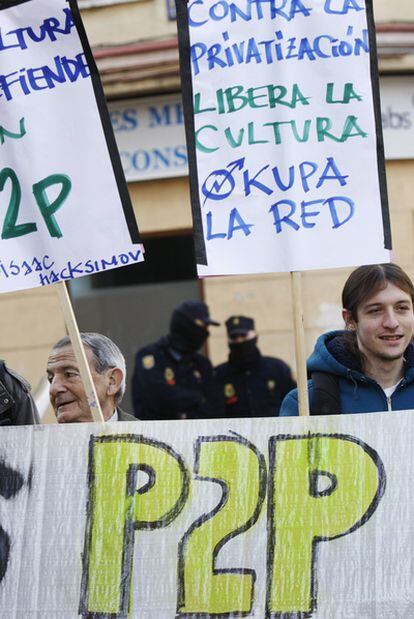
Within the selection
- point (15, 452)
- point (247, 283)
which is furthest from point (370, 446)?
point (247, 283)

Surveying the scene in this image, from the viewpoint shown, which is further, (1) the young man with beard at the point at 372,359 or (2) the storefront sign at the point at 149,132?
(2) the storefront sign at the point at 149,132

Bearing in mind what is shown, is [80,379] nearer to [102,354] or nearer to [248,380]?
[102,354]

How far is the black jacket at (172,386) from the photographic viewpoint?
6.92 meters

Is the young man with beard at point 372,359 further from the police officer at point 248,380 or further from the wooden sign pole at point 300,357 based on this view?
the police officer at point 248,380

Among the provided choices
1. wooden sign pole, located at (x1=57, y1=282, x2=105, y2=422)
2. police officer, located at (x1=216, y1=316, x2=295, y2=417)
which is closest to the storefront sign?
police officer, located at (x1=216, y1=316, x2=295, y2=417)

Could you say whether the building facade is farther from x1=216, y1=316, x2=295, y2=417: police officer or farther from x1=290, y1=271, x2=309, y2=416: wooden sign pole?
x1=290, y1=271, x2=309, y2=416: wooden sign pole

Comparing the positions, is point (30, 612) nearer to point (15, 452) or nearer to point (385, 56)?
point (15, 452)

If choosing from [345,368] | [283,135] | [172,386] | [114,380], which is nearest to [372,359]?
[345,368]

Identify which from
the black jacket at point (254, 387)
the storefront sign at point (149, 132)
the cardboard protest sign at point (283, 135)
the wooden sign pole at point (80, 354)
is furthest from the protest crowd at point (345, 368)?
the storefront sign at point (149, 132)

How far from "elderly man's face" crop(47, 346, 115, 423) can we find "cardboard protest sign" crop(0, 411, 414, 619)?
1.94 feet

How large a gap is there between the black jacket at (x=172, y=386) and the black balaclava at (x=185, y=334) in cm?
4

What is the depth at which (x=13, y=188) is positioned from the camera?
343 cm

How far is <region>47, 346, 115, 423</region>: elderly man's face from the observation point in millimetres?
3873

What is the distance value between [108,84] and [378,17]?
219cm
